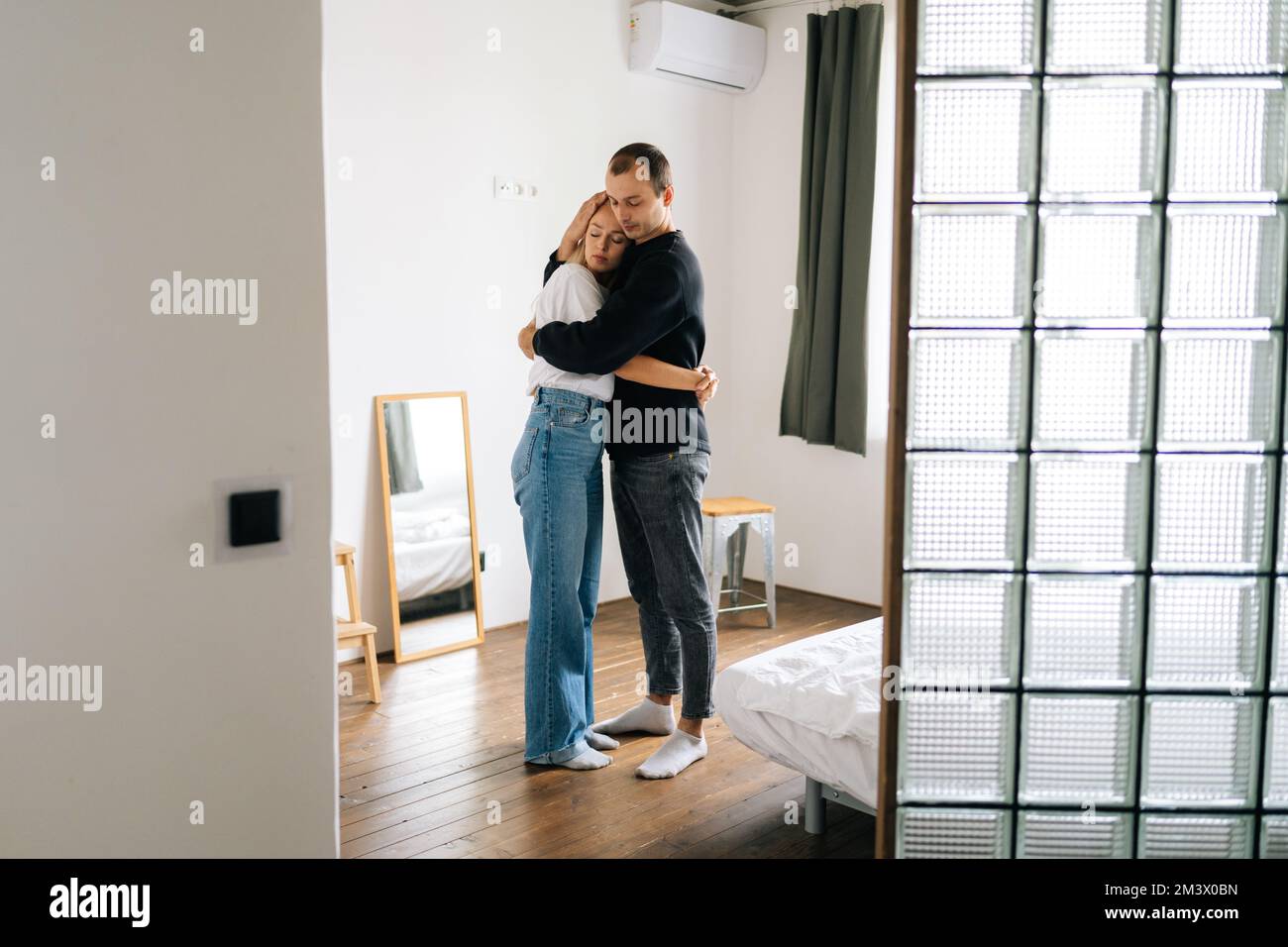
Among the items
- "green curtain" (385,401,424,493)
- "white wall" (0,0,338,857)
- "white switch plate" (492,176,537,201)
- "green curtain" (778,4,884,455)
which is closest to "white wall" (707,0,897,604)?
"green curtain" (778,4,884,455)

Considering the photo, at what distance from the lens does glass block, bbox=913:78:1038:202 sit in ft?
6.05

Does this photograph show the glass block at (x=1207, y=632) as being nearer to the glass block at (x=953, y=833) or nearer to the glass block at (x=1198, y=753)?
the glass block at (x=1198, y=753)

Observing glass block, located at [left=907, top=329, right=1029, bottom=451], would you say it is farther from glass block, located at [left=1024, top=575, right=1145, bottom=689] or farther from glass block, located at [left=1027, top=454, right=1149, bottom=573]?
glass block, located at [left=1024, top=575, right=1145, bottom=689]

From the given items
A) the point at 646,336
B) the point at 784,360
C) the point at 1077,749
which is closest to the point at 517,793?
the point at 646,336

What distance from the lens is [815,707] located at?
250cm

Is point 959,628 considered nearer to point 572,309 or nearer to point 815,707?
point 815,707

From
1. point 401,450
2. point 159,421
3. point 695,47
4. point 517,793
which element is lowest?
point 517,793

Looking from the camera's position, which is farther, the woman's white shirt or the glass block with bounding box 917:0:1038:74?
the woman's white shirt

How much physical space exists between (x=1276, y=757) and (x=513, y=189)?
326cm

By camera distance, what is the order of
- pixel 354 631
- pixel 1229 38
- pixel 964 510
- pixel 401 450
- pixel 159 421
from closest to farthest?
1. pixel 159 421
2. pixel 1229 38
3. pixel 964 510
4. pixel 354 631
5. pixel 401 450

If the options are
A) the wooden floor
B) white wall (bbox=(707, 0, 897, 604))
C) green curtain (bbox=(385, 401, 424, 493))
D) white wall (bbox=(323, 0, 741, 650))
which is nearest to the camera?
the wooden floor

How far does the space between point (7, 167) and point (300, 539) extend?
0.68 m

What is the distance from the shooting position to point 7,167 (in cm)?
157

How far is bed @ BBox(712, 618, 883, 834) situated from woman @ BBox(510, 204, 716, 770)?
1.54 feet
